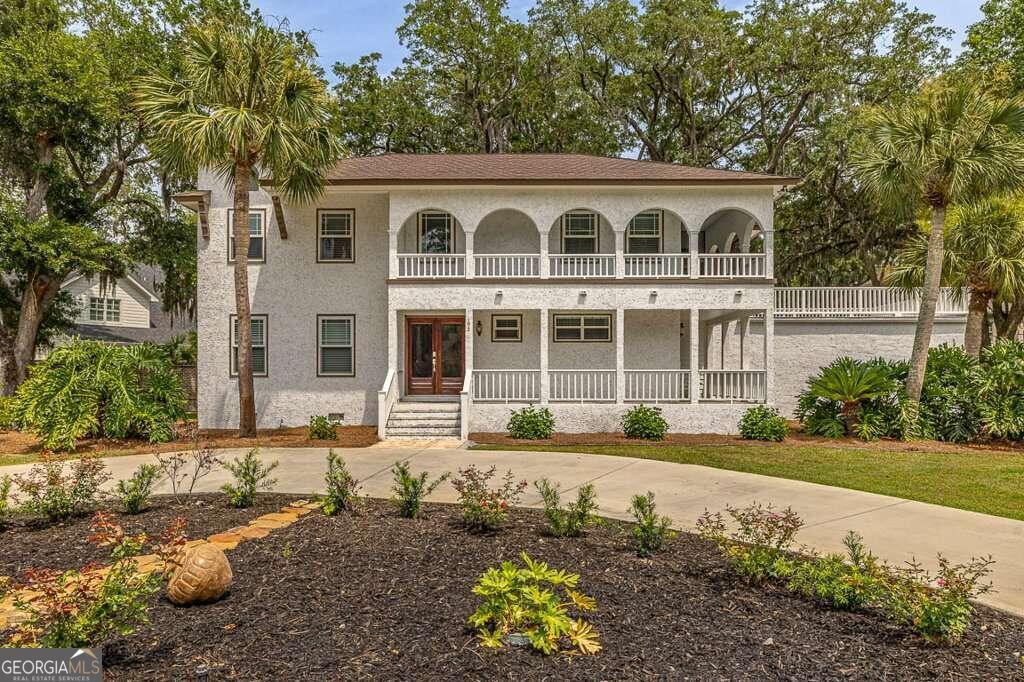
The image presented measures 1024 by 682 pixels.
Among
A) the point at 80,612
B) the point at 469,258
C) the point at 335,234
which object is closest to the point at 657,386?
the point at 469,258

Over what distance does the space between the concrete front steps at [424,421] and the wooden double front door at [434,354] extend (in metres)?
1.35

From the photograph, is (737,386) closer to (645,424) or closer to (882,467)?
(645,424)

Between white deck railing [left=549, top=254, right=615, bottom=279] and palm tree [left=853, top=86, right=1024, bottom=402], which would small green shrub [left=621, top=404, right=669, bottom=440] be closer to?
white deck railing [left=549, top=254, right=615, bottom=279]

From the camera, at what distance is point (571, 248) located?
16625 mm

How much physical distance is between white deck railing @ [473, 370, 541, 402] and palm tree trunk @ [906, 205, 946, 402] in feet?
28.5

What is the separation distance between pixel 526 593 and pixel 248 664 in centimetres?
165

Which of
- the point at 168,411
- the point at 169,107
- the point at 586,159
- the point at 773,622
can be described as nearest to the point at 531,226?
the point at 586,159

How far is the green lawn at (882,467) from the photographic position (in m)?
8.09

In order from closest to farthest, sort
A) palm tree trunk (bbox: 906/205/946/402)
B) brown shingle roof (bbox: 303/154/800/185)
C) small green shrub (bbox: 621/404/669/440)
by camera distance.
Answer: palm tree trunk (bbox: 906/205/946/402) → small green shrub (bbox: 621/404/669/440) → brown shingle roof (bbox: 303/154/800/185)

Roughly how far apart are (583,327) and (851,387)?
263 inches

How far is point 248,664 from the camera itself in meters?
3.40

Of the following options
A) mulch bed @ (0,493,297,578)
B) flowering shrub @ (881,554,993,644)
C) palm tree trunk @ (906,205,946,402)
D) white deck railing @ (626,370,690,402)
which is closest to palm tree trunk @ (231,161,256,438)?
mulch bed @ (0,493,297,578)

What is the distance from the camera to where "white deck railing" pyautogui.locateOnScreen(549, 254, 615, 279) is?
15.0m

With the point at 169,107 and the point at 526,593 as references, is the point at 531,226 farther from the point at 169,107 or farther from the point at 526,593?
the point at 526,593
